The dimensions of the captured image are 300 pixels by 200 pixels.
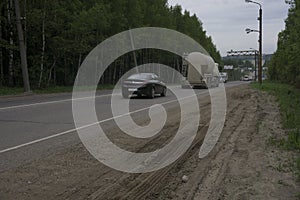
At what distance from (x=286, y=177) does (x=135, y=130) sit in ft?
17.1

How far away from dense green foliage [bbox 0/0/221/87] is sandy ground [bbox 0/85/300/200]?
78.0 feet

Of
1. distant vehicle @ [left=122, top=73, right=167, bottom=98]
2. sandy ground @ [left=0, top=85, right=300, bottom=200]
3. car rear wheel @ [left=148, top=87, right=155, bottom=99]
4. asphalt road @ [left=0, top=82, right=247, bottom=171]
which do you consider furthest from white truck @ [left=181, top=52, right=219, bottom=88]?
sandy ground @ [left=0, top=85, right=300, bottom=200]

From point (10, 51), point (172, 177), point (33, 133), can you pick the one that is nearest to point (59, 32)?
point (10, 51)

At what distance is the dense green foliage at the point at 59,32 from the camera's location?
31125mm

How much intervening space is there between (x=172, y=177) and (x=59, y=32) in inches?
1176

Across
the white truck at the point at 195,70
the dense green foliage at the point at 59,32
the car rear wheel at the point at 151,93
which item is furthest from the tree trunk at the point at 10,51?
the white truck at the point at 195,70

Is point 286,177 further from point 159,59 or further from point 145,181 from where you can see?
point 159,59

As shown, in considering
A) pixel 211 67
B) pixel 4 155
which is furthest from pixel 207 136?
pixel 211 67

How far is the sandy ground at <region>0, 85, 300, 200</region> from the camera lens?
551 centimetres

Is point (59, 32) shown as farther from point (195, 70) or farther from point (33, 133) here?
point (33, 133)

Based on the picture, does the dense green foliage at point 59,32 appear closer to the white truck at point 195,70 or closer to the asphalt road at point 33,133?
the white truck at point 195,70

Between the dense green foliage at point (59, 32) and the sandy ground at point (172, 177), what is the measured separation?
23.8m

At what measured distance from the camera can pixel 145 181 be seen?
6.13m

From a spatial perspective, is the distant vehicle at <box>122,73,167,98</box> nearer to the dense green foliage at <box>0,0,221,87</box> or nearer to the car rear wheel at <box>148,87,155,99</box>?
the car rear wheel at <box>148,87,155,99</box>
